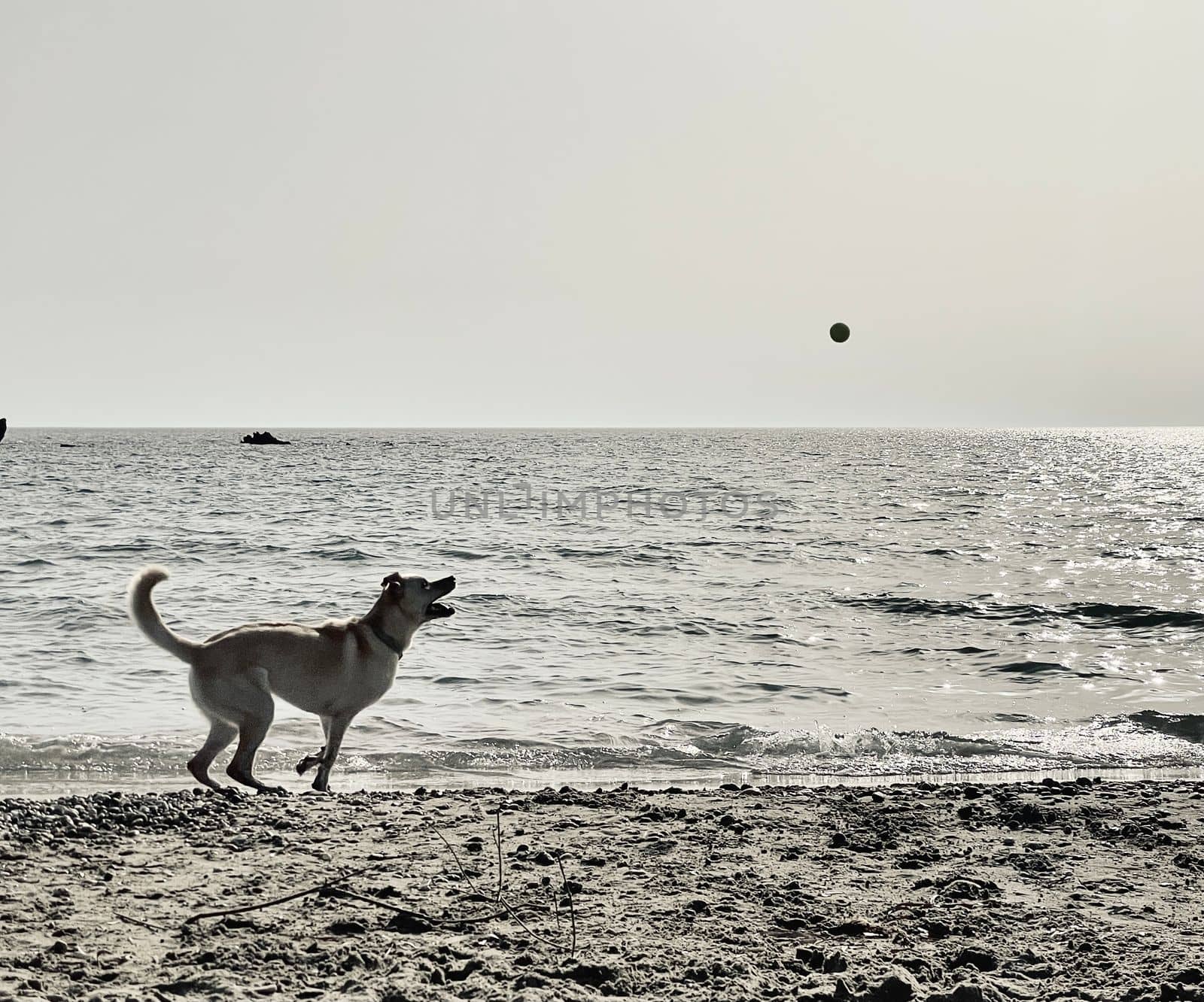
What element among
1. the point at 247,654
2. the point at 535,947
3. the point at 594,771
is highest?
A: the point at 247,654

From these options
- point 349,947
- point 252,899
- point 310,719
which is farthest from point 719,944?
point 310,719

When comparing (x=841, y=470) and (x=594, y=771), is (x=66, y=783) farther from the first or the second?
(x=841, y=470)

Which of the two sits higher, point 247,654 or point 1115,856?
point 247,654

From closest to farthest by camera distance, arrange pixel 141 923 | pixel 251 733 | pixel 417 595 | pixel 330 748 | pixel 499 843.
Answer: pixel 141 923 < pixel 499 843 < pixel 251 733 < pixel 330 748 < pixel 417 595

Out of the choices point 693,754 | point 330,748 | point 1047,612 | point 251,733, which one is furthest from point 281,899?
point 1047,612

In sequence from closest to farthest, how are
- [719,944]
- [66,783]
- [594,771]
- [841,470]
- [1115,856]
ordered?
[719,944], [1115,856], [66,783], [594,771], [841,470]

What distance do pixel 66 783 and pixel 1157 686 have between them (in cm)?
943

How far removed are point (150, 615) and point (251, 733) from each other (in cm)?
91

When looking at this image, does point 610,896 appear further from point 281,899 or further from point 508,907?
point 281,899

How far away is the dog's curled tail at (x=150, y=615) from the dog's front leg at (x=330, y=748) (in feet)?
3.18

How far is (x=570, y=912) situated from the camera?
3951mm

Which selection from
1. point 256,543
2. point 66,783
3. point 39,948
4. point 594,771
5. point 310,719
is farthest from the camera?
point 256,543

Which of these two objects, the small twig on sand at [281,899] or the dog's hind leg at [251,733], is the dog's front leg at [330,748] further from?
the small twig on sand at [281,899]

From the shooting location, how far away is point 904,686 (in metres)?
9.79
